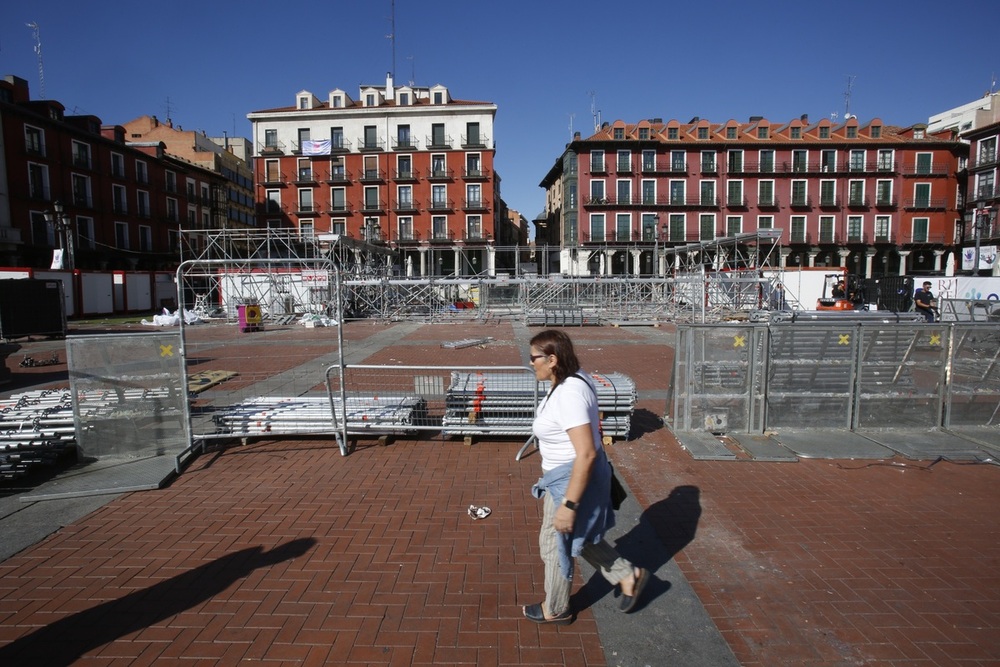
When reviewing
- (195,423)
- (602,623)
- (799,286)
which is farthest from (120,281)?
(799,286)

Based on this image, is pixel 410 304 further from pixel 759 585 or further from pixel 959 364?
pixel 759 585

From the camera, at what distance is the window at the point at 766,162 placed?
1893 inches

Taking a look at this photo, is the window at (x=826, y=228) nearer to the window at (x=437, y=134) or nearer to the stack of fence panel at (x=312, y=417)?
the window at (x=437, y=134)

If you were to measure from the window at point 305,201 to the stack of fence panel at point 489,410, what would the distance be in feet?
161

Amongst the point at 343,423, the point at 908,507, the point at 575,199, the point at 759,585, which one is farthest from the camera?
the point at 575,199

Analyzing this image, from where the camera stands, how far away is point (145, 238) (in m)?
44.8

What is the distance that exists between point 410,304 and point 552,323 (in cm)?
743

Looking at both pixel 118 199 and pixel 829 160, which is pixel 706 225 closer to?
pixel 829 160

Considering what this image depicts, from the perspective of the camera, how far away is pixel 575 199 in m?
49.4

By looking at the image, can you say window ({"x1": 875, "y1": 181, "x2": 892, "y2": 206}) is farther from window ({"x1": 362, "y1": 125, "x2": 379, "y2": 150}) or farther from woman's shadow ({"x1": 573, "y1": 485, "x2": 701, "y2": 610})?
woman's shadow ({"x1": 573, "y1": 485, "x2": 701, "y2": 610})

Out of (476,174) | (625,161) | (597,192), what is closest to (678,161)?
(625,161)

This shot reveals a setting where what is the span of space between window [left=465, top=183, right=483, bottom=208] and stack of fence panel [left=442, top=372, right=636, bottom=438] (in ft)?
148

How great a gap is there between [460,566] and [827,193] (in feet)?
180

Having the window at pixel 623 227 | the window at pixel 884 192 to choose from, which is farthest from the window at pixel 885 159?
the window at pixel 623 227
